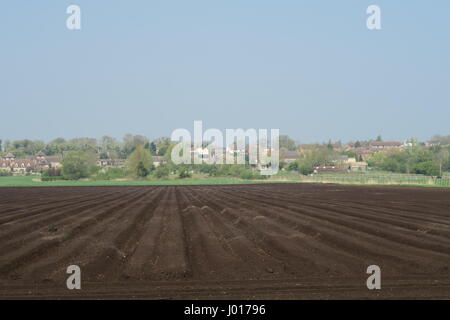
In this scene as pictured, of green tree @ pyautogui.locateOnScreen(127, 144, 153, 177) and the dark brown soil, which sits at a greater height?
green tree @ pyautogui.locateOnScreen(127, 144, 153, 177)

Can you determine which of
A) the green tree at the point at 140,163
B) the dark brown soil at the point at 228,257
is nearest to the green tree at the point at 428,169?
the green tree at the point at 140,163

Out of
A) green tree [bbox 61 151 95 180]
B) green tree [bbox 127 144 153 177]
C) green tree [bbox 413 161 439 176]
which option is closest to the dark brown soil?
green tree [bbox 413 161 439 176]

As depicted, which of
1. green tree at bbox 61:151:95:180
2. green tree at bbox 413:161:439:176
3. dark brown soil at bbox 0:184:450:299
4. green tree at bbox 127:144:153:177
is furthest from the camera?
green tree at bbox 127:144:153:177

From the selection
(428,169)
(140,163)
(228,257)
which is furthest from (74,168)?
(228,257)

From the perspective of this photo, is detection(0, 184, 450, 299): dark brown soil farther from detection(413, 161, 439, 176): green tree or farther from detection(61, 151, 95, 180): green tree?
detection(61, 151, 95, 180): green tree

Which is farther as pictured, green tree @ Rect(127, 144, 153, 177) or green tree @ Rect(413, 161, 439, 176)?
green tree @ Rect(127, 144, 153, 177)

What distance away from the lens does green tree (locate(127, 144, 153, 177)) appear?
122938mm

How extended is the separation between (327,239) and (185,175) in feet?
353

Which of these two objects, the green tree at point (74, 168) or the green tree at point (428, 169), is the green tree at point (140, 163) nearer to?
the green tree at point (74, 168)

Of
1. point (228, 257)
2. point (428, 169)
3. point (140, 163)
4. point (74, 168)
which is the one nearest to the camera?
point (228, 257)

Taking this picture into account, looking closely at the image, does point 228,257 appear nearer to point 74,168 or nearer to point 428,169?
point 428,169

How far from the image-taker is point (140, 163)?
123 metres
